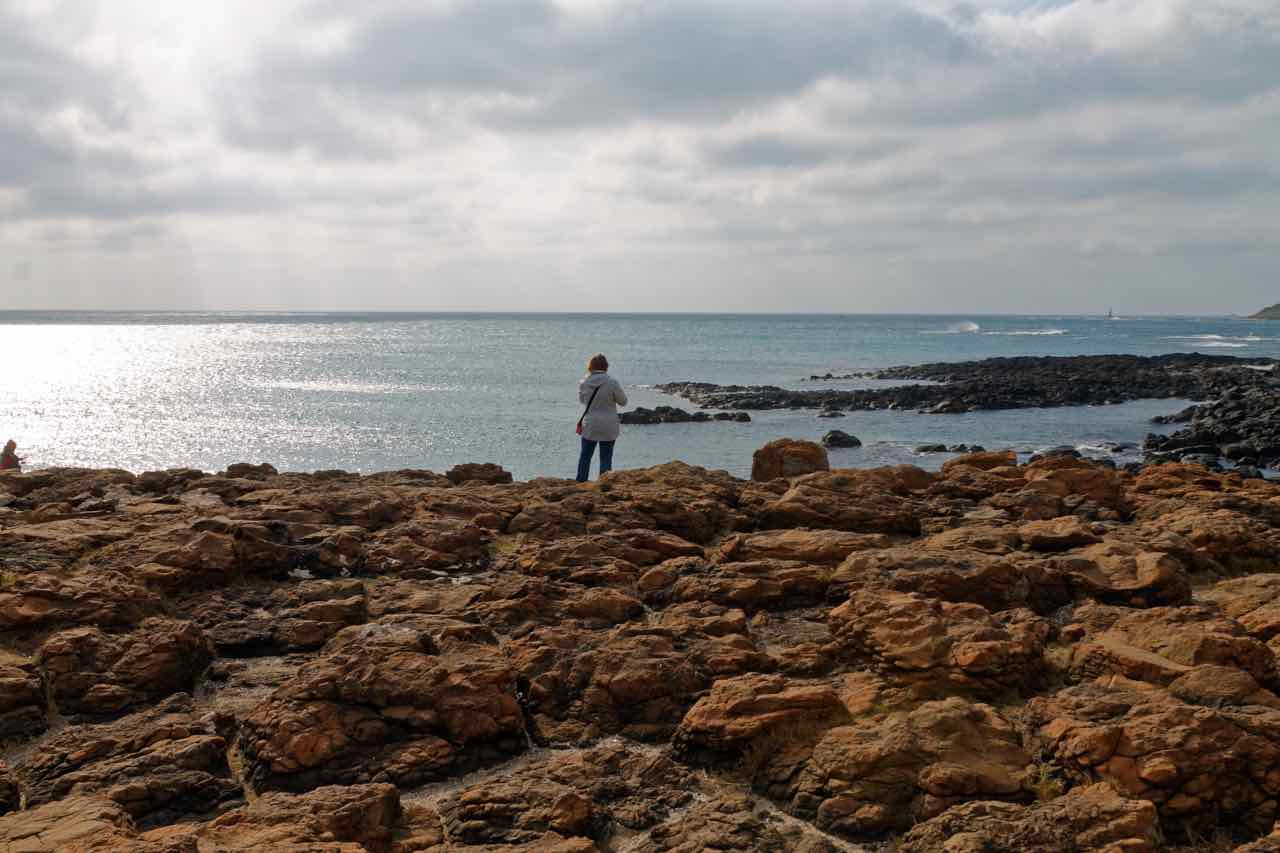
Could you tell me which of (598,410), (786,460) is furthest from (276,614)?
(786,460)

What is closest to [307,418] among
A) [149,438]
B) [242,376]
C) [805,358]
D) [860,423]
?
[149,438]

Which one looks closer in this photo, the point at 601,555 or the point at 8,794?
the point at 8,794

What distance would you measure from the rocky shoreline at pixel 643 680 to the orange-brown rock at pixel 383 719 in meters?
0.02

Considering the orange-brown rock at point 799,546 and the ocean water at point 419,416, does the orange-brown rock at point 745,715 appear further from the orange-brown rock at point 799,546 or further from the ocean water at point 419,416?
the ocean water at point 419,416

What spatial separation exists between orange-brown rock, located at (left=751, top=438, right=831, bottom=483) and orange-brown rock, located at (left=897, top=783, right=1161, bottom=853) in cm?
1055

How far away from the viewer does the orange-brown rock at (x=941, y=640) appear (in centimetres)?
751

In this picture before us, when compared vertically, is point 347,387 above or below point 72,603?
below

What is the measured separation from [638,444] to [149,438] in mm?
20479

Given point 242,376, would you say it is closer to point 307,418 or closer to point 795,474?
point 307,418

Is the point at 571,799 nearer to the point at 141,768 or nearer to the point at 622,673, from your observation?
the point at 622,673

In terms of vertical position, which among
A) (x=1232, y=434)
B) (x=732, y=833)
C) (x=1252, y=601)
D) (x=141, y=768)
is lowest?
(x=1232, y=434)

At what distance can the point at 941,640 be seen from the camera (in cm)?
778

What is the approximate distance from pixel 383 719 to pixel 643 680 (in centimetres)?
188

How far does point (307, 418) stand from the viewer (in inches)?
1924
